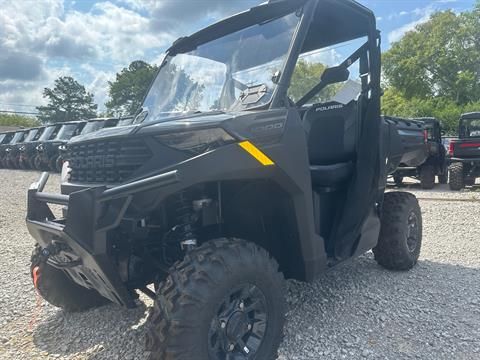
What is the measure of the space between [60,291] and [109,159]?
1.51 metres

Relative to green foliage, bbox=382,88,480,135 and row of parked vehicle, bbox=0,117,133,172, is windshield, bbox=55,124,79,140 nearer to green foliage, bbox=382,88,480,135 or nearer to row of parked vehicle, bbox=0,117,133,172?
row of parked vehicle, bbox=0,117,133,172

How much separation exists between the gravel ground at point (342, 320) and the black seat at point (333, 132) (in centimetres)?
100

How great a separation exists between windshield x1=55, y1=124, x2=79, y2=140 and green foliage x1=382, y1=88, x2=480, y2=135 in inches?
841

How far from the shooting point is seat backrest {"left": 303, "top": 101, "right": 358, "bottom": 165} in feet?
12.7

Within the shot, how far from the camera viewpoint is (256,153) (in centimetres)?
262

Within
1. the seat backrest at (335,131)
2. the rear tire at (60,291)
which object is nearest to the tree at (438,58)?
the seat backrest at (335,131)

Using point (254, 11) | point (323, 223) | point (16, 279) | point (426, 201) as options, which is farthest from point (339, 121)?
point (426, 201)

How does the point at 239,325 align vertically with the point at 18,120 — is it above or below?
below

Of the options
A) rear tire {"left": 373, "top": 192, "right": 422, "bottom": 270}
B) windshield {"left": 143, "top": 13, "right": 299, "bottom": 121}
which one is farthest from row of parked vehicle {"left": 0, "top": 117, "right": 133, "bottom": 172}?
rear tire {"left": 373, "top": 192, "right": 422, "bottom": 270}

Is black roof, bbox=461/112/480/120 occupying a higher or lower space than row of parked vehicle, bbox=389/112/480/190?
higher

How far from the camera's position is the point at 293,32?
3.05 meters

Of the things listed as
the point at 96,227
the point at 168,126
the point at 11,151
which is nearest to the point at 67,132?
the point at 11,151

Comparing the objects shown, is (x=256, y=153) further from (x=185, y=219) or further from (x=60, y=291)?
(x=60, y=291)

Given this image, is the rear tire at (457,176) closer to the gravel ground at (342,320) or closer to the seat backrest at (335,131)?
the gravel ground at (342,320)
